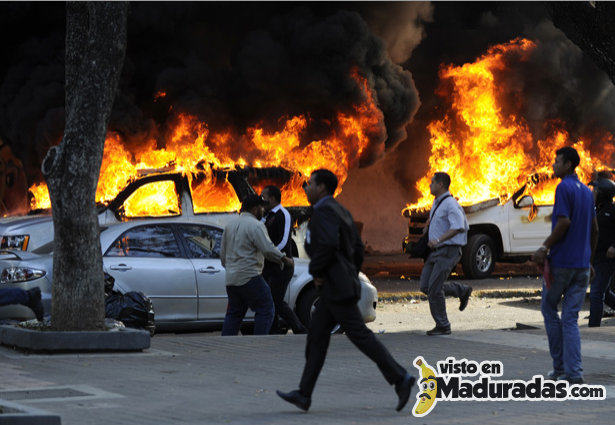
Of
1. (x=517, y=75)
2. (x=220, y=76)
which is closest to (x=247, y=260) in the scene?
(x=220, y=76)

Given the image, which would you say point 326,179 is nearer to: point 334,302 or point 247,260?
point 334,302

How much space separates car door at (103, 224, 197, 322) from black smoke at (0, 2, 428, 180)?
1091cm

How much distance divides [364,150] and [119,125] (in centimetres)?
521

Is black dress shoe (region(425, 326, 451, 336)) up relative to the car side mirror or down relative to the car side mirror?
down

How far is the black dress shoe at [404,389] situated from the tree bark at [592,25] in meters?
9.97

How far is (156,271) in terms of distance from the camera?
12117 millimetres

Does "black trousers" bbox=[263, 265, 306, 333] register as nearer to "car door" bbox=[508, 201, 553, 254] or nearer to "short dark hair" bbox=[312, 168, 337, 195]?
"short dark hair" bbox=[312, 168, 337, 195]

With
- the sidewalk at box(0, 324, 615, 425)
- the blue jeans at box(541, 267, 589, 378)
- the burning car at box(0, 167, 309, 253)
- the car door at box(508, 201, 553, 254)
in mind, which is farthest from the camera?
the car door at box(508, 201, 553, 254)

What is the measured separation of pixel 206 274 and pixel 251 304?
1.13m

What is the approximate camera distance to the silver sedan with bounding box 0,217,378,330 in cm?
1185

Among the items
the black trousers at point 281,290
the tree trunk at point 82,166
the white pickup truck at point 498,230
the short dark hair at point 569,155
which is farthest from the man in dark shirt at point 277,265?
the white pickup truck at point 498,230

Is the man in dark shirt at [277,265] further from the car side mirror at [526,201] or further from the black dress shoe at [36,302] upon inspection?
the car side mirror at [526,201]

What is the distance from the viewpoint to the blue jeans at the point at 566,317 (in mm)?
8789

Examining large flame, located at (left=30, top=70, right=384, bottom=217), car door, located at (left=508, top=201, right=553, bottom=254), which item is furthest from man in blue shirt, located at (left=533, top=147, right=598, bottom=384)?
car door, located at (left=508, top=201, right=553, bottom=254)
